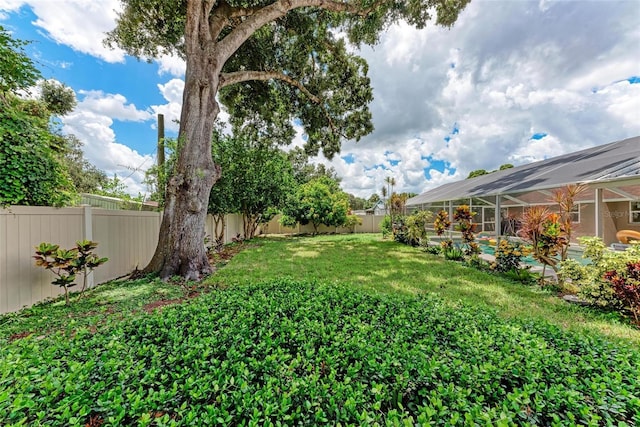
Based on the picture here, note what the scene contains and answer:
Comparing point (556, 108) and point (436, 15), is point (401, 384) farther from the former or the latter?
point (556, 108)

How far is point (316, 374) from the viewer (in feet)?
5.63

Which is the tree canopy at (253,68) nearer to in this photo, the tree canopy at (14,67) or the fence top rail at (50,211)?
the fence top rail at (50,211)

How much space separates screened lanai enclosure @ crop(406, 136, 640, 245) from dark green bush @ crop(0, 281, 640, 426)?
5110 mm

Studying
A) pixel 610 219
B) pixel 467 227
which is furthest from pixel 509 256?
pixel 610 219

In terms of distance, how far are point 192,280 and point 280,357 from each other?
13.0 ft

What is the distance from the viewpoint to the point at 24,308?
3490 mm

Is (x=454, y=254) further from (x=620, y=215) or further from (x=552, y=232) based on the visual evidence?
(x=620, y=215)

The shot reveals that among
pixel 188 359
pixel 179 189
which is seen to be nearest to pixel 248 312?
pixel 188 359

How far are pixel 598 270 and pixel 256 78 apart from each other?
8.79 m

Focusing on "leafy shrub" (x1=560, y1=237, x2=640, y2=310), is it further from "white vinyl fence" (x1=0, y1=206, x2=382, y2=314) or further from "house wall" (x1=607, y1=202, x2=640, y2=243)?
"white vinyl fence" (x1=0, y1=206, x2=382, y2=314)

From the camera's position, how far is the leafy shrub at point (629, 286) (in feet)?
11.3

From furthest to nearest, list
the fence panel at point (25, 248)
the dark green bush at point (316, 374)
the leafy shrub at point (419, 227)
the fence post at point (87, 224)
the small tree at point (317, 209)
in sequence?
the small tree at point (317, 209)
the leafy shrub at point (419, 227)
the fence post at point (87, 224)
the fence panel at point (25, 248)
the dark green bush at point (316, 374)

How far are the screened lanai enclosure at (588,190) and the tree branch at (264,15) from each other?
667 centimetres

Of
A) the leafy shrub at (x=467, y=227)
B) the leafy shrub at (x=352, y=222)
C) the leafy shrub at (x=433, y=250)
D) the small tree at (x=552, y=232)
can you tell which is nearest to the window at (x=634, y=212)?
the small tree at (x=552, y=232)
